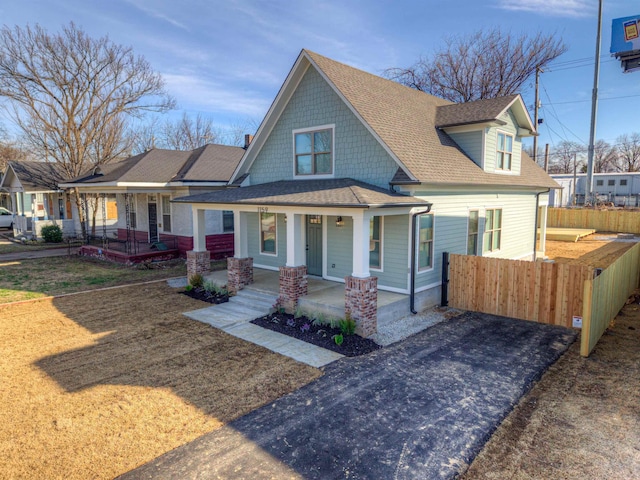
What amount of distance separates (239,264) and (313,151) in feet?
14.6

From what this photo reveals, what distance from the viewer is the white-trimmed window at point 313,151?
12555 millimetres

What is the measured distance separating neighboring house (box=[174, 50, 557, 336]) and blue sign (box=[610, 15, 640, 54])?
10.8 ft

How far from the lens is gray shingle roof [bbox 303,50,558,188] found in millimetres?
11086

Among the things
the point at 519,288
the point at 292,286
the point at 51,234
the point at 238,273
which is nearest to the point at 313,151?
the point at 238,273

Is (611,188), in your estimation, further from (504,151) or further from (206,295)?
(206,295)

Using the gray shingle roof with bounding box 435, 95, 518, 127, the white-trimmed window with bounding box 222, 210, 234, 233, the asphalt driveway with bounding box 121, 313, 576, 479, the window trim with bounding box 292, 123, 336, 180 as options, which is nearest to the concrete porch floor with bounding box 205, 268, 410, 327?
the asphalt driveway with bounding box 121, 313, 576, 479

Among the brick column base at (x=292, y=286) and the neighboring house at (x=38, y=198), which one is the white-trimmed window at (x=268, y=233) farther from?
the neighboring house at (x=38, y=198)

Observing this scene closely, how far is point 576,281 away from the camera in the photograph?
9.36 m

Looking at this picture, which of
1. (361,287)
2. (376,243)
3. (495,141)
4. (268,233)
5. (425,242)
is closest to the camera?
(361,287)

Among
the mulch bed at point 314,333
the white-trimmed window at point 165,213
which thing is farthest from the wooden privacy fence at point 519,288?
the white-trimmed window at point 165,213

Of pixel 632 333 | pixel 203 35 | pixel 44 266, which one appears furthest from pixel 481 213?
pixel 44 266

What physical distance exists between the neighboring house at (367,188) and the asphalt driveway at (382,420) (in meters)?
2.04

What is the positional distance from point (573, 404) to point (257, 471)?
196 inches

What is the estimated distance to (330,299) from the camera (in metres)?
10.3
